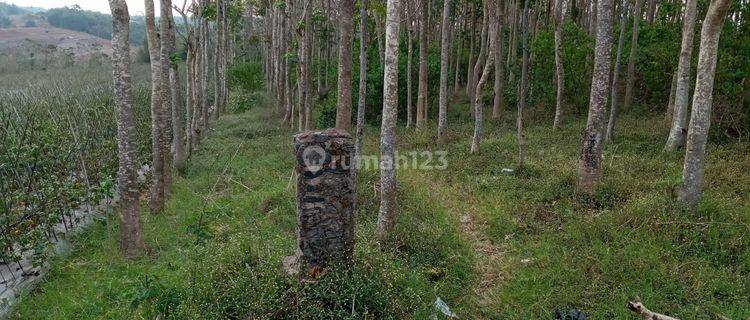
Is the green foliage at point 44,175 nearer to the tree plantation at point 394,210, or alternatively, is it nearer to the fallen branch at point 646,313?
the tree plantation at point 394,210

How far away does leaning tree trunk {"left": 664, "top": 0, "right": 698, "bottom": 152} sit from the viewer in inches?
374

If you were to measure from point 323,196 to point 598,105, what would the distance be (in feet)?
16.9

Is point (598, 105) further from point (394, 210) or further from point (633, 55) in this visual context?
point (633, 55)

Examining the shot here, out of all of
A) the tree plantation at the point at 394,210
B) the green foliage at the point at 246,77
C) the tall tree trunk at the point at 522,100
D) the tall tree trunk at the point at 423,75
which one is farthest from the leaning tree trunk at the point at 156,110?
the green foliage at the point at 246,77

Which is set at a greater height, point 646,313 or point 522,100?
point 522,100

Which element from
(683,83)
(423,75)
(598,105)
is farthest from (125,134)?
(683,83)

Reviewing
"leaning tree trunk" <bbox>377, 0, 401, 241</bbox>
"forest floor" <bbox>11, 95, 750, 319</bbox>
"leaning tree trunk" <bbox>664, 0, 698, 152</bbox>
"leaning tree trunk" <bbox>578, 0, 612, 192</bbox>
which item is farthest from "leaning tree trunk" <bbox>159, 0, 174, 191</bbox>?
"leaning tree trunk" <bbox>664, 0, 698, 152</bbox>

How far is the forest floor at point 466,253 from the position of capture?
4.53 m

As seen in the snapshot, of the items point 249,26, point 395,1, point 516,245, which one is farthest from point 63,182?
point 249,26

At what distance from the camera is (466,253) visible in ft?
20.7

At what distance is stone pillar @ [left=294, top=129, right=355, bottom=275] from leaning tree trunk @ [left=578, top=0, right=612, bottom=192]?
185 inches

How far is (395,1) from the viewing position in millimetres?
6230

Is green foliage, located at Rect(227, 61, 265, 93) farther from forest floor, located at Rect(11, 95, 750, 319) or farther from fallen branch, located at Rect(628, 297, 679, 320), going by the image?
fallen branch, located at Rect(628, 297, 679, 320)

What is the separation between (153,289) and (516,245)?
4.47m
